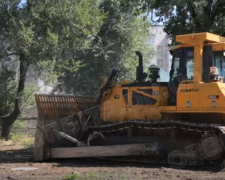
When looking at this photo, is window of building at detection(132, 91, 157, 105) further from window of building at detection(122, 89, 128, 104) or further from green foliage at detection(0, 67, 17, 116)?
green foliage at detection(0, 67, 17, 116)

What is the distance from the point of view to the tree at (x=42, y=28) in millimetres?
16750

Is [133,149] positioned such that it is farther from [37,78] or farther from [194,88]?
[37,78]

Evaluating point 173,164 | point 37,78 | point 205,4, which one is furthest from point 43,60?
point 173,164

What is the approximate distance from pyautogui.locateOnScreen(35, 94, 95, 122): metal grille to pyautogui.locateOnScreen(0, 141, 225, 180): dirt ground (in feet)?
4.23

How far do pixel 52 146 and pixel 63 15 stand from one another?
6726 millimetres

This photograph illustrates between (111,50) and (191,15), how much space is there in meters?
11.3

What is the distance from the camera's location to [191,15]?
52.1ft

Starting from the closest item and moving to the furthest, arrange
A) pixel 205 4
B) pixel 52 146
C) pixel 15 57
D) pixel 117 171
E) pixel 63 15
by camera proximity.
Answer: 1. pixel 117 171
2. pixel 52 146
3. pixel 205 4
4. pixel 63 15
5. pixel 15 57

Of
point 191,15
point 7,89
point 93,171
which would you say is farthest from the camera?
point 7,89

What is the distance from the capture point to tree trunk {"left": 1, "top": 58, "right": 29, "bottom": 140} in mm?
18219

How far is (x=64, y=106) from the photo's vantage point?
40.7ft

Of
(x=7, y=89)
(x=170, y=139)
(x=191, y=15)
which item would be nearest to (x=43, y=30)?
(x=7, y=89)

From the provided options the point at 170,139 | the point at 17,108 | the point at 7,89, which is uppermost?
the point at 7,89

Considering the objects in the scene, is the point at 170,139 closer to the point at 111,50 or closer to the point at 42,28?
the point at 42,28
